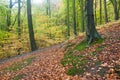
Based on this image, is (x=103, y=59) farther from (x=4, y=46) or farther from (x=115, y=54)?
(x=4, y=46)

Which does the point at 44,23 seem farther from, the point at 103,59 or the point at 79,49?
the point at 103,59

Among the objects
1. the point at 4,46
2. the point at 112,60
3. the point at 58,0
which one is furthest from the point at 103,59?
the point at 58,0

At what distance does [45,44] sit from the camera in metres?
29.6

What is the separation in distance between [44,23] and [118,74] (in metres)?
25.9

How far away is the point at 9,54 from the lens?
29422 mm

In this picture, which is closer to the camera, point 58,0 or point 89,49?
point 89,49

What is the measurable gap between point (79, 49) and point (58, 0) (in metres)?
47.3

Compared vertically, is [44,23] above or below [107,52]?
above

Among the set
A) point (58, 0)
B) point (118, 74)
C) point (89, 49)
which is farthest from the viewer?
point (58, 0)

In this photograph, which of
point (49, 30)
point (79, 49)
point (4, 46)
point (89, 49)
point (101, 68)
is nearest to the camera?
point (101, 68)

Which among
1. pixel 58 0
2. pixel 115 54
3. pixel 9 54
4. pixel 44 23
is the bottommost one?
pixel 9 54

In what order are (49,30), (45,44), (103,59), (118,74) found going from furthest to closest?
(49,30) < (45,44) < (103,59) < (118,74)

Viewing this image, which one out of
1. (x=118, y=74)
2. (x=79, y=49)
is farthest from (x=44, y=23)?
(x=118, y=74)

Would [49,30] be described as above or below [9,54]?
above
